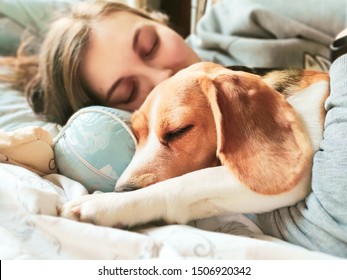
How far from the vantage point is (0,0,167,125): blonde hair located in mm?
1465

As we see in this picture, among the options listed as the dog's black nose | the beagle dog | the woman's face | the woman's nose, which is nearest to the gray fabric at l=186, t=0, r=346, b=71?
the woman's face

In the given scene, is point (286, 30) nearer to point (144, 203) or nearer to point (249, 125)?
point (249, 125)

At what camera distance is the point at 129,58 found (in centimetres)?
138

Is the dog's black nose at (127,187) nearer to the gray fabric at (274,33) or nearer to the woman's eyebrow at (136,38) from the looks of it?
the woman's eyebrow at (136,38)

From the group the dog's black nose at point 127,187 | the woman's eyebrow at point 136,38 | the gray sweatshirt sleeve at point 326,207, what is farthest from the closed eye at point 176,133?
the woman's eyebrow at point 136,38

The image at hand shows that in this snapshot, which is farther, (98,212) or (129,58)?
(129,58)

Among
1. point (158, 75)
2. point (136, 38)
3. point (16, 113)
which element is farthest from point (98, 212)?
point (16, 113)

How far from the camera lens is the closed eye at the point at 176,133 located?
92cm

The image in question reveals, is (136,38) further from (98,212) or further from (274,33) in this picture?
(98,212)

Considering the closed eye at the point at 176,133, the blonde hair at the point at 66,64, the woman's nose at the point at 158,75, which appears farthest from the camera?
the blonde hair at the point at 66,64

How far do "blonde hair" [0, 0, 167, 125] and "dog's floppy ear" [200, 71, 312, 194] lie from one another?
0.71m

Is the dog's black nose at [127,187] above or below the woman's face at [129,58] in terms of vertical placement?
below

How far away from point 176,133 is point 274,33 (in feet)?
3.38

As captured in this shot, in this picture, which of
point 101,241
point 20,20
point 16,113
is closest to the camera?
point 101,241
